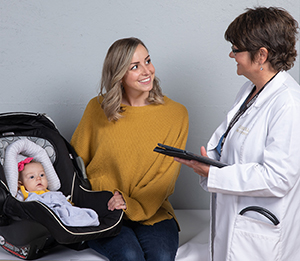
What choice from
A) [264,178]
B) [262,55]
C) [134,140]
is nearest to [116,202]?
[134,140]

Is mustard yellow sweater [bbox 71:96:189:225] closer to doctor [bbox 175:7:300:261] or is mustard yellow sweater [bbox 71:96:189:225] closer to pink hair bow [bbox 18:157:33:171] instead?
pink hair bow [bbox 18:157:33:171]

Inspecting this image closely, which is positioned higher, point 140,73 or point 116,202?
point 140,73

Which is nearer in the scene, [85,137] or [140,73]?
[140,73]

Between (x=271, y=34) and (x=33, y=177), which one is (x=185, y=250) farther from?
(x=271, y=34)

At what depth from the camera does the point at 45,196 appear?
2.00 m

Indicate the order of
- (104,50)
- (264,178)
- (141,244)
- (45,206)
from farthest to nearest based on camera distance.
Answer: (104,50), (141,244), (45,206), (264,178)

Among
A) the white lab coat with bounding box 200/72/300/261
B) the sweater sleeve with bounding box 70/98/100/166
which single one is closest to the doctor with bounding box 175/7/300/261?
the white lab coat with bounding box 200/72/300/261

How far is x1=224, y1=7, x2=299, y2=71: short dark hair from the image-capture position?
1475 mm

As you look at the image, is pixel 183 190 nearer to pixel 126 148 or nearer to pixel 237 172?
pixel 126 148

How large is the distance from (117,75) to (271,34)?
3.04ft

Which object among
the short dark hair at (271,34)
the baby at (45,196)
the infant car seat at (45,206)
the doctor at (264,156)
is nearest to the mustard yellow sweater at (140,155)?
the infant car seat at (45,206)

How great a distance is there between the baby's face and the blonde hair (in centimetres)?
50

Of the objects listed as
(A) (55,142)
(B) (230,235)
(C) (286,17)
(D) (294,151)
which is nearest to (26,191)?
(A) (55,142)

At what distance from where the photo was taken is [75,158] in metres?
2.23
